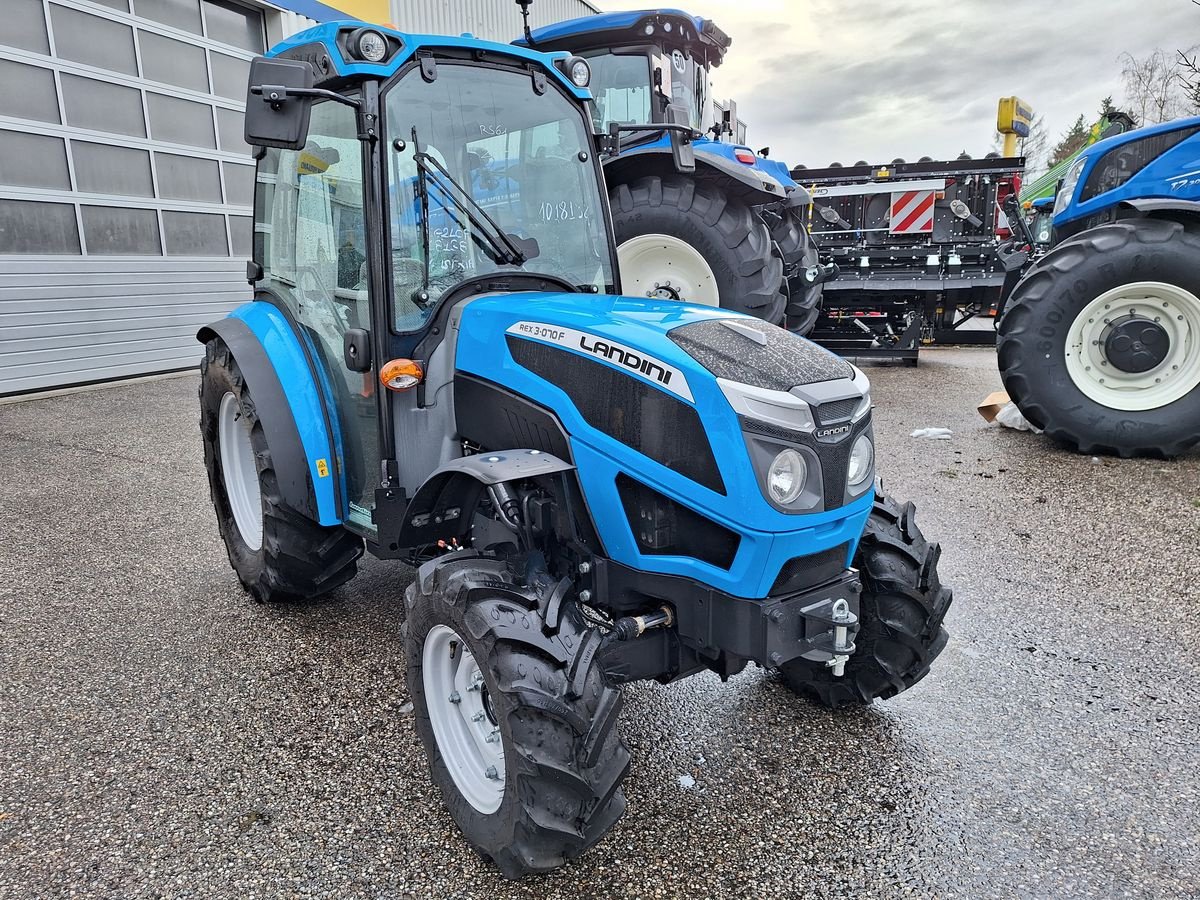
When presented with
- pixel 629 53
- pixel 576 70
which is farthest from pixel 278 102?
pixel 629 53

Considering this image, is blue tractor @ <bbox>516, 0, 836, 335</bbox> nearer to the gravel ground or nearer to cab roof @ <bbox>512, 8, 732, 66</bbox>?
cab roof @ <bbox>512, 8, 732, 66</bbox>

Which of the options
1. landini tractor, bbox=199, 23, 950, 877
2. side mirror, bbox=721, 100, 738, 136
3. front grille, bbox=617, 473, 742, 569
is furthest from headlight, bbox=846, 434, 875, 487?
side mirror, bbox=721, 100, 738, 136

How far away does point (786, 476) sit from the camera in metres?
1.84

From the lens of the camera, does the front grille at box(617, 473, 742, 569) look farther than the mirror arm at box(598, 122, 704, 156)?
No

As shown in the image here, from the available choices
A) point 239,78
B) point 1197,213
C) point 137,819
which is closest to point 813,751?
point 137,819

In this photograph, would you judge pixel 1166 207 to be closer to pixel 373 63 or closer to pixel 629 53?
pixel 629 53

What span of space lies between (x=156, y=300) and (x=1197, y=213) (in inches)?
374

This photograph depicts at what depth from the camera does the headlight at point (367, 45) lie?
7.77ft

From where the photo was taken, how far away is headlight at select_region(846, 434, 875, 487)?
1964mm

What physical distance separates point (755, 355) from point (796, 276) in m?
6.24

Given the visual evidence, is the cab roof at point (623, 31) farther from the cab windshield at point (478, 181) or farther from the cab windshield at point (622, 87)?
the cab windshield at point (478, 181)

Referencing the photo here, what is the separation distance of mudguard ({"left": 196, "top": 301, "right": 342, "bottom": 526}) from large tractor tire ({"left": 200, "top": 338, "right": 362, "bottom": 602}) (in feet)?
0.23

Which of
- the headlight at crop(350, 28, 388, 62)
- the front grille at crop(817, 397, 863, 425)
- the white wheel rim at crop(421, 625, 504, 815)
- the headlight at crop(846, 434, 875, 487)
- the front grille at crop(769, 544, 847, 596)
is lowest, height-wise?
the white wheel rim at crop(421, 625, 504, 815)

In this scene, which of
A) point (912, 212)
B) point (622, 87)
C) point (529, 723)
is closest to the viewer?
point (529, 723)
